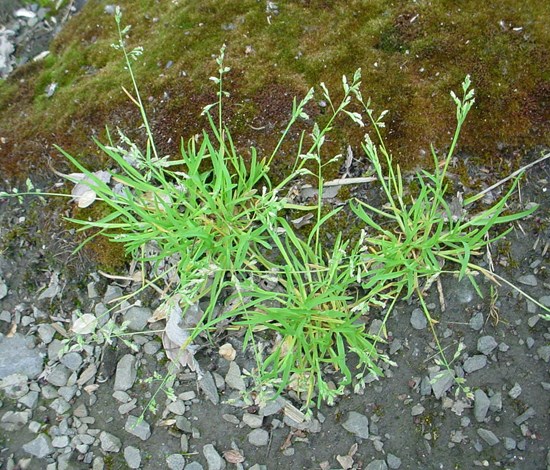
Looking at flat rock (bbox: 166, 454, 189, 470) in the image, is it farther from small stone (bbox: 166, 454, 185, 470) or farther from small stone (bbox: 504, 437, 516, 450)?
small stone (bbox: 504, 437, 516, 450)

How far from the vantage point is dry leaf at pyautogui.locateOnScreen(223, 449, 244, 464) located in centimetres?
289

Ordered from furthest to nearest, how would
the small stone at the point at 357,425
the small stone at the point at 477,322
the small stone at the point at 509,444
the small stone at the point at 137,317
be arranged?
the small stone at the point at 137,317, the small stone at the point at 477,322, the small stone at the point at 357,425, the small stone at the point at 509,444

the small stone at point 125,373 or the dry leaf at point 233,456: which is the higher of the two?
the small stone at point 125,373

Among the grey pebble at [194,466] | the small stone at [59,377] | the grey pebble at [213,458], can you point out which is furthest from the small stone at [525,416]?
the small stone at [59,377]

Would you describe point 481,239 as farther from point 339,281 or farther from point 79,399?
A: point 79,399

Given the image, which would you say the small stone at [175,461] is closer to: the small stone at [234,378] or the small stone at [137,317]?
the small stone at [234,378]

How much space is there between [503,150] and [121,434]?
2.75 metres

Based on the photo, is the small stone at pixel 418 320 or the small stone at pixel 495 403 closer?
the small stone at pixel 495 403

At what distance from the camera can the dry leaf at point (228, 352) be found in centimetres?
308

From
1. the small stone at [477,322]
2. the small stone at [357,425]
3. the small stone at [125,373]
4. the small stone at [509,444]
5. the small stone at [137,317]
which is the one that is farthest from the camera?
the small stone at [137,317]

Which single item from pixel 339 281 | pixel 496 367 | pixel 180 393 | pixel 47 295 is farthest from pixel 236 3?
pixel 496 367

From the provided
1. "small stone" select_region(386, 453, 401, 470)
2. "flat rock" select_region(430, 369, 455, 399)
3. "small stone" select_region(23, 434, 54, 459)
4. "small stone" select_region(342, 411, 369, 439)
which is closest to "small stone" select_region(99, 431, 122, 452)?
"small stone" select_region(23, 434, 54, 459)

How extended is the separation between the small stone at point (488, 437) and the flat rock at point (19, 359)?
2.49 meters

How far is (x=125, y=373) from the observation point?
312cm
